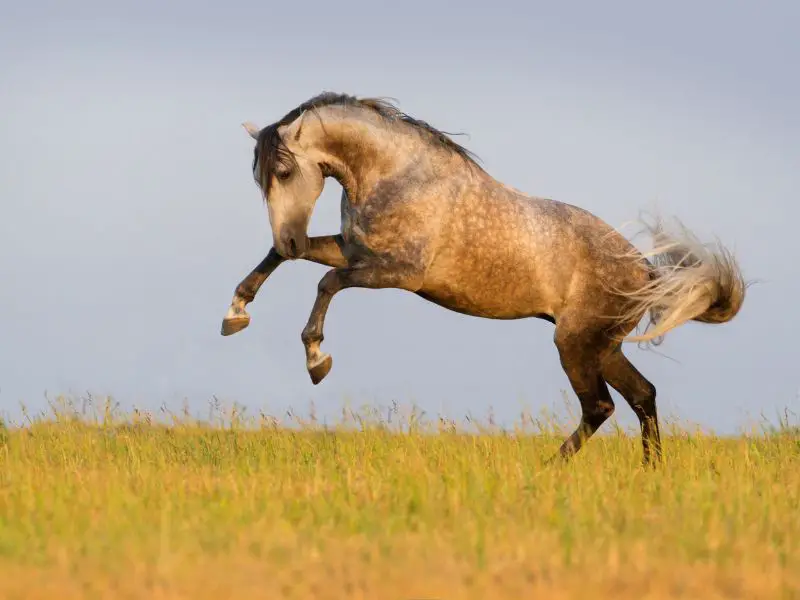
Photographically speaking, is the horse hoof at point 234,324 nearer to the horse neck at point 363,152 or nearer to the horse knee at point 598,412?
the horse neck at point 363,152

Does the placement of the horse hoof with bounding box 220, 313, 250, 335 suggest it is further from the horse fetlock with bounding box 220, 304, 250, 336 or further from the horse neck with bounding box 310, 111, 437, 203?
the horse neck with bounding box 310, 111, 437, 203

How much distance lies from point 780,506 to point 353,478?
272 centimetres

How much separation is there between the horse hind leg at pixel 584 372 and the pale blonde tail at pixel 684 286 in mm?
338

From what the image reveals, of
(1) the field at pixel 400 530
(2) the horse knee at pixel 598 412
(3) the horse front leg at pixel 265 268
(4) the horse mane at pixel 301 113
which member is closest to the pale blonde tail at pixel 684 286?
(2) the horse knee at pixel 598 412

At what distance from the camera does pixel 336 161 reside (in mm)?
8367

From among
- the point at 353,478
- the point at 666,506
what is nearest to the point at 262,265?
the point at 353,478

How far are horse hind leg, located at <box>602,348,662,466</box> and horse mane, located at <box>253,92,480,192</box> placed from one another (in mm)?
2260

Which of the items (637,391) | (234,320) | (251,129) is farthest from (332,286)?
(637,391)

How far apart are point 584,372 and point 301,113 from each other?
10.9ft

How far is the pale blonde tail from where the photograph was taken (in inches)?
364

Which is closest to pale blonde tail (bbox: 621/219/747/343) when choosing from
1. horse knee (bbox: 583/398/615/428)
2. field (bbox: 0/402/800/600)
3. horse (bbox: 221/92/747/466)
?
horse (bbox: 221/92/747/466)

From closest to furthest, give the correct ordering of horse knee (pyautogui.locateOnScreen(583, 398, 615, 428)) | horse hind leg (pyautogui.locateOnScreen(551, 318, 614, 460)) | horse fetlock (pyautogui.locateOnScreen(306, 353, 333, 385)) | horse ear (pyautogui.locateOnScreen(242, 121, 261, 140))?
horse fetlock (pyautogui.locateOnScreen(306, 353, 333, 385))
horse ear (pyautogui.locateOnScreen(242, 121, 261, 140))
horse hind leg (pyautogui.locateOnScreen(551, 318, 614, 460))
horse knee (pyautogui.locateOnScreen(583, 398, 615, 428))

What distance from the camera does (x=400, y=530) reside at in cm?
535

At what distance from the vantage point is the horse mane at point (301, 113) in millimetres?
8133
